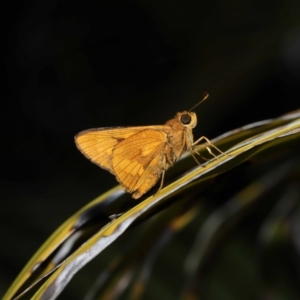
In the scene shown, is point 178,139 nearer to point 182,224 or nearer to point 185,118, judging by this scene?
point 185,118

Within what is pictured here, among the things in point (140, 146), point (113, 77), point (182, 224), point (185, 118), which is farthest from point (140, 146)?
point (113, 77)

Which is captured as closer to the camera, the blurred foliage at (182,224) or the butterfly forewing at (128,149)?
the blurred foliage at (182,224)

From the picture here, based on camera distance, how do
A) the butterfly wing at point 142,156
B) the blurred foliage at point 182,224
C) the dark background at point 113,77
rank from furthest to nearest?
the dark background at point 113,77, the butterfly wing at point 142,156, the blurred foliage at point 182,224

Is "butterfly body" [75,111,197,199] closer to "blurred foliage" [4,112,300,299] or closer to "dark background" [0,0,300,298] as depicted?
"blurred foliage" [4,112,300,299]

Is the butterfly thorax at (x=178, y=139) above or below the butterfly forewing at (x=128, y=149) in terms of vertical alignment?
below

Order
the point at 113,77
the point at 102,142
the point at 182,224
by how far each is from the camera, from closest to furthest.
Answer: the point at 182,224 < the point at 102,142 < the point at 113,77

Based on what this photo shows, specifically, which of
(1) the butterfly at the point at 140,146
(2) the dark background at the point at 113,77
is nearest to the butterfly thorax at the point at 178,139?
(1) the butterfly at the point at 140,146

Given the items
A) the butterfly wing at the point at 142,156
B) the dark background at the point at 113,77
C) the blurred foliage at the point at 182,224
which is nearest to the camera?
the blurred foliage at the point at 182,224

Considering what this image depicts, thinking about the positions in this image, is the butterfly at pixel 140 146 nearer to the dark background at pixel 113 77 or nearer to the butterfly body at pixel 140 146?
the butterfly body at pixel 140 146
